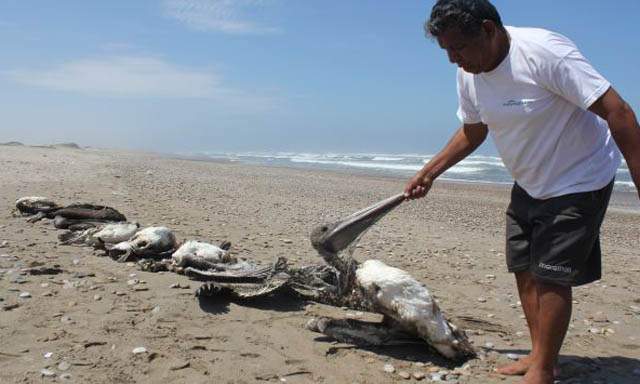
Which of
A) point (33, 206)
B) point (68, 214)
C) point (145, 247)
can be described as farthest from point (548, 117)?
point (33, 206)

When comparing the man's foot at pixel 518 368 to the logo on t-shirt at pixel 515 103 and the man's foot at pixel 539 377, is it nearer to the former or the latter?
the man's foot at pixel 539 377

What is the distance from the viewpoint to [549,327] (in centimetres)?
334

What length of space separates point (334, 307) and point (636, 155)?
274cm

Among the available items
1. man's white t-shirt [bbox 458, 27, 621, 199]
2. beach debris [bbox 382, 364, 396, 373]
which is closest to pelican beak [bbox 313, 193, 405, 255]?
beach debris [bbox 382, 364, 396, 373]

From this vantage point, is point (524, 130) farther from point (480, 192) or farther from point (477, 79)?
point (480, 192)

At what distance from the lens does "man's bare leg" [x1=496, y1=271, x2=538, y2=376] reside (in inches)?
148

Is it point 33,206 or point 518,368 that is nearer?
point 518,368

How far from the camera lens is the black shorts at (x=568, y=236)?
3.20 metres

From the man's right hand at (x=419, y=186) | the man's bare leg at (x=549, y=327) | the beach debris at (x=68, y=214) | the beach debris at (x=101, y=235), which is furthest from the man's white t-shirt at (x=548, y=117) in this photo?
the beach debris at (x=68, y=214)

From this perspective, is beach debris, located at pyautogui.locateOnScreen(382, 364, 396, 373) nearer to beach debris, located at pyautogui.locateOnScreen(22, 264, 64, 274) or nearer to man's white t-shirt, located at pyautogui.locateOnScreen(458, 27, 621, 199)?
man's white t-shirt, located at pyautogui.locateOnScreen(458, 27, 621, 199)

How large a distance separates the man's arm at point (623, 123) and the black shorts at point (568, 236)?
324 mm

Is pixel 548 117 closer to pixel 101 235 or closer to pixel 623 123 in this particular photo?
pixel 623 123

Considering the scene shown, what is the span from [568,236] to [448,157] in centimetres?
117

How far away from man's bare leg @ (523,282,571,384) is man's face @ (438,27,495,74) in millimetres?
1343
